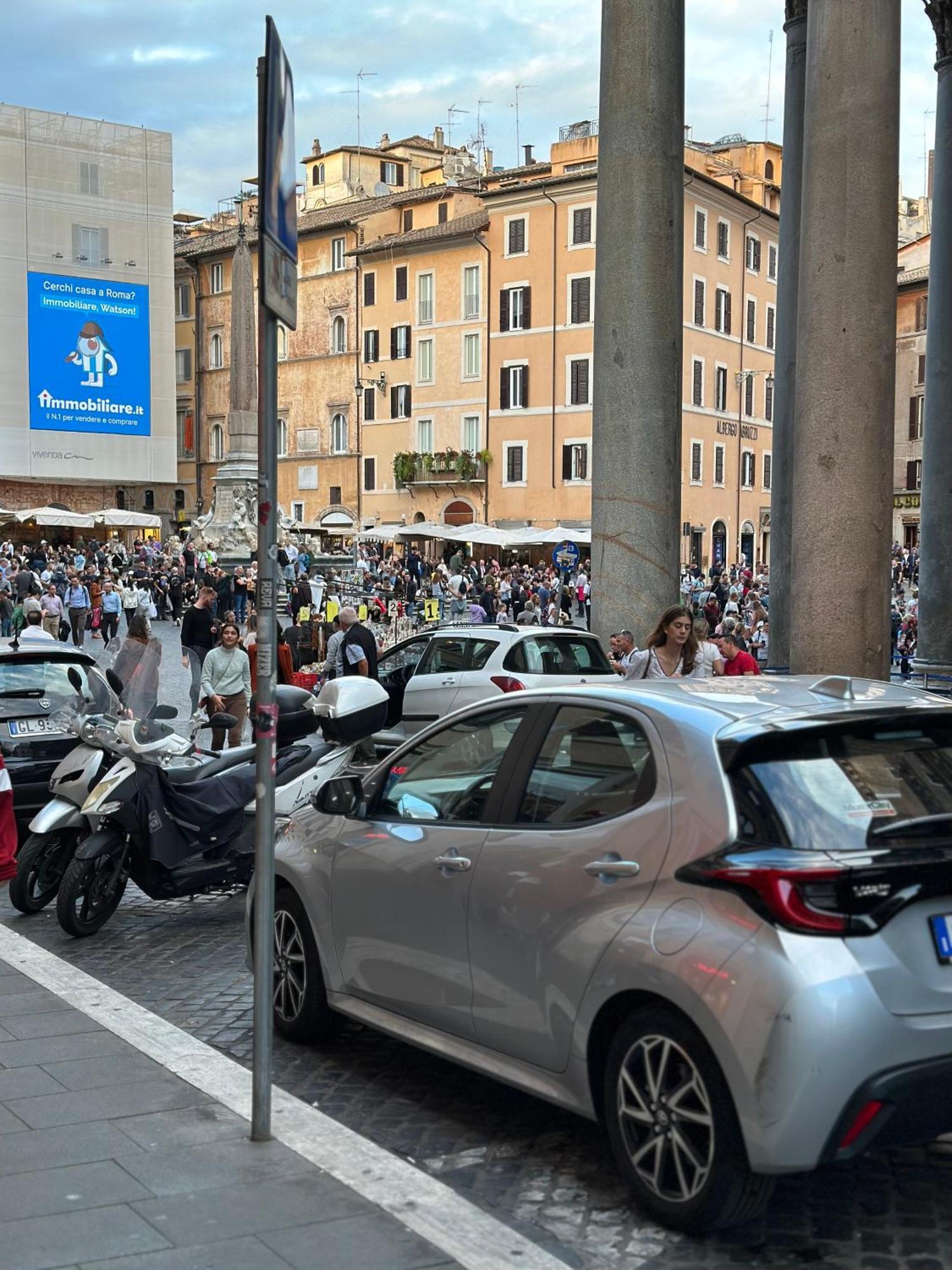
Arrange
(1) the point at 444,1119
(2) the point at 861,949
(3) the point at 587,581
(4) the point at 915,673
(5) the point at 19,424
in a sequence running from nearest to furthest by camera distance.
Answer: (2) the point at 861,949 < (1) the point at 444,1119 < (4) the point at 915,673 < (3) the point at 587,581 < (5) the point at 19,424

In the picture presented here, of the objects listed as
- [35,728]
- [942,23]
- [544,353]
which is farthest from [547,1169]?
[544,353]

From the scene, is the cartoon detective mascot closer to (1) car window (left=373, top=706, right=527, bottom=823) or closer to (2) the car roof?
(1) car window (left=373, top=706, right=527, bottom=823)

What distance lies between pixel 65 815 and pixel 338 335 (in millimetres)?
61453

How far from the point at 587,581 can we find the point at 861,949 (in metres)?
39.2

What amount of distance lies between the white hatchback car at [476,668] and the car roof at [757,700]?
9.65m

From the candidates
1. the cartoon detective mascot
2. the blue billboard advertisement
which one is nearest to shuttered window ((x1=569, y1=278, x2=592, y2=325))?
the blue billboard advertisement

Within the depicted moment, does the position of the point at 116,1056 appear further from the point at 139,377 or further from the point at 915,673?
the point at 139,377

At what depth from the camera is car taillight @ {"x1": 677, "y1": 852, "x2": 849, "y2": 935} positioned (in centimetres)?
379

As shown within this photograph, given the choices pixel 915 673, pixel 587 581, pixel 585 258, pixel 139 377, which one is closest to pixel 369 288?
pixel 139 377

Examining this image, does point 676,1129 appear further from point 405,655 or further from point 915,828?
point 405,655

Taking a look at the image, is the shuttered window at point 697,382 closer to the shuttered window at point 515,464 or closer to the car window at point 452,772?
the shuttered window at point 515,464

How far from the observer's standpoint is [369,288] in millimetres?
65312

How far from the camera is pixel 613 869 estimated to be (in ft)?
14.1

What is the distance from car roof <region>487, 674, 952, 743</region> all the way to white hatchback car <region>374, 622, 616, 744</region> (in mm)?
9646
